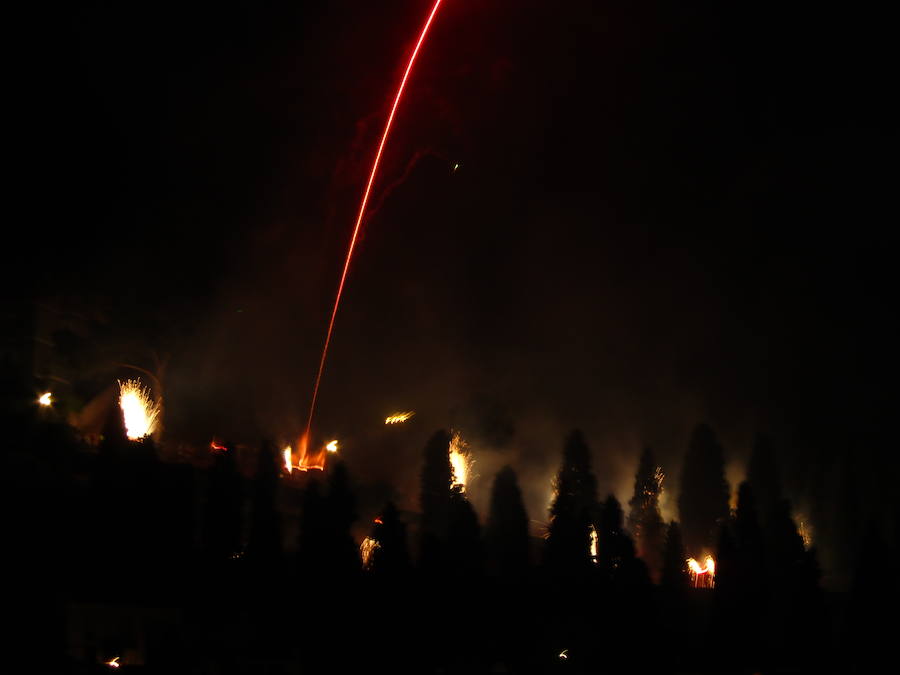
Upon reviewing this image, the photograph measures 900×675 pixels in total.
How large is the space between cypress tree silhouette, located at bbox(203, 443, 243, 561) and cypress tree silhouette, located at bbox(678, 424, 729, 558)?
14.9m

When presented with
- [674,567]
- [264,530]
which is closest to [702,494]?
[674,567]

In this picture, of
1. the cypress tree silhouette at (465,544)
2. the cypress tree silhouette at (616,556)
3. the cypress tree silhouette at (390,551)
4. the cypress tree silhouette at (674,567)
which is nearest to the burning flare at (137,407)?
the cypress tree silhouette at (465,544)

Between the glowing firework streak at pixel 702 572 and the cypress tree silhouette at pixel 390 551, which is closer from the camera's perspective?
the cypress tree silhouette at pixel 390 551

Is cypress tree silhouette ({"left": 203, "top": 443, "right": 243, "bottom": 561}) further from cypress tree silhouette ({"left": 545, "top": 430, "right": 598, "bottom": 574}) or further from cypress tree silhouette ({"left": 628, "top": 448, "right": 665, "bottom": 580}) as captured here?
cypress tree silhouette ({"left": 628, "top": 448, "right": 665, "bottom": 580})

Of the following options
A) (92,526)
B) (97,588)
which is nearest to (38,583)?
(97,588)

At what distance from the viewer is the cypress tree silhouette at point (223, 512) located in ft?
64.8

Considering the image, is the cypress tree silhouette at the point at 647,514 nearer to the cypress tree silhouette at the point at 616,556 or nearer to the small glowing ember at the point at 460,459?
the small glowing ember at the point at 460,459

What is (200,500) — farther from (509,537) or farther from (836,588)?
(836,588)

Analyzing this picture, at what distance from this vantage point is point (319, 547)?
1862 centimetres

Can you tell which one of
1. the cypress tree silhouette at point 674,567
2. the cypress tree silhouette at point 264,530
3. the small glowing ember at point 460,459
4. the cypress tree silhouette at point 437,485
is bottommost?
the cypress tree silhouette at point 674,567

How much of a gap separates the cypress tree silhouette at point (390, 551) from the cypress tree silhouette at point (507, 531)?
10.1ft

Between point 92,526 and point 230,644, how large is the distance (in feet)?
13.1

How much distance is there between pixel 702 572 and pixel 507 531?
8.37 metres

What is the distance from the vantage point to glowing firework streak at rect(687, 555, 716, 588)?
26.6 metres
